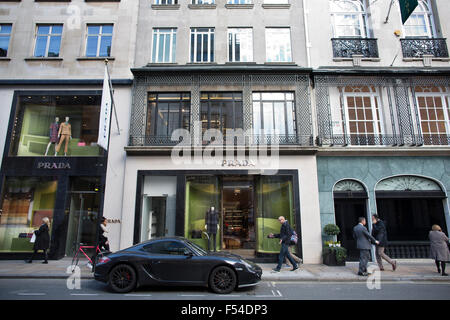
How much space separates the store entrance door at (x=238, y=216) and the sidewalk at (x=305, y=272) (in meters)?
1.55

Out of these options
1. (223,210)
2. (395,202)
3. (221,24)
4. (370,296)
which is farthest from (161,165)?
(395,202)

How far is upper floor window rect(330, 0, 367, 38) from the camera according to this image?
46.5 ft

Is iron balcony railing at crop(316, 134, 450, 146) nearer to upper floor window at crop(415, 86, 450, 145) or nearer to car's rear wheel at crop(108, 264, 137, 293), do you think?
upper floor window at crop(415, 86, 450, 145)

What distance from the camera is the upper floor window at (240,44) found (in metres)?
13.8

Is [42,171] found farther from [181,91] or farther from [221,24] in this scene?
[221,24]

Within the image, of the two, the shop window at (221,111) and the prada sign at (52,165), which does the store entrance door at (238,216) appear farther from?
the prada sign at (52,165)

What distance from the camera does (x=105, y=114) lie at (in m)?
11.4

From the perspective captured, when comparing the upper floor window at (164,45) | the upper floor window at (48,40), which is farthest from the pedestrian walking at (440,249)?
the upper floor window at (48,40)

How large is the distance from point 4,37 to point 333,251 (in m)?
20.0

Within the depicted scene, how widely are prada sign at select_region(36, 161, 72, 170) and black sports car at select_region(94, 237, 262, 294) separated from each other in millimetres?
7763

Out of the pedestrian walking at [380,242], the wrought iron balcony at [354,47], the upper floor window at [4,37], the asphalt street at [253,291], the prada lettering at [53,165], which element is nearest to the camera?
the asphalt street at [253,291]

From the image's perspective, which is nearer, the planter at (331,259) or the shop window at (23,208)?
the planter at (331,259)

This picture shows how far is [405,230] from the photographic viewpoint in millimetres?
12055

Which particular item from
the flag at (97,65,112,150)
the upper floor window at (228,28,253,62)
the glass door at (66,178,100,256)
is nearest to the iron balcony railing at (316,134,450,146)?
the upper floor window at (228,28,253,62)
